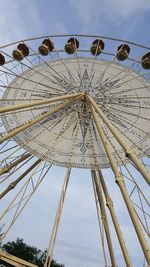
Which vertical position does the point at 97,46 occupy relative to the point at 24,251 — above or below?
below

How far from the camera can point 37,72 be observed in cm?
2964

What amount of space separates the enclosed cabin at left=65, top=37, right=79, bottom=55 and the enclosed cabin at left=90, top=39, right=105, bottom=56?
4.82ft

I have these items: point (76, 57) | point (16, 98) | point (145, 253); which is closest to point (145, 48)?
point (76, 57)

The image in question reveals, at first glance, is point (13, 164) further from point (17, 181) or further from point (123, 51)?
point (123, 51)

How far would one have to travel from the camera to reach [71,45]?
29.9 metres

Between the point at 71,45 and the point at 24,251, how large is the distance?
3531 inches

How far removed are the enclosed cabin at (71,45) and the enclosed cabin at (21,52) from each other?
11.4ft

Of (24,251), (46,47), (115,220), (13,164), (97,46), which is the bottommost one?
(115,220)

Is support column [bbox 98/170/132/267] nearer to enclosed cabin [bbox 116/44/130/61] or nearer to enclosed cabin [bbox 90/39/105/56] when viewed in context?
enclosed cabin [bbox 116/44/130/61]

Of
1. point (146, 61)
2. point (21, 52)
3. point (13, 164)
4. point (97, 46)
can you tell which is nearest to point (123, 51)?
point (146, 61)

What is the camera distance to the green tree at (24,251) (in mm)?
104469

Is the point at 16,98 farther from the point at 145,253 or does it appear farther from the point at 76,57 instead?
the point at 145,253

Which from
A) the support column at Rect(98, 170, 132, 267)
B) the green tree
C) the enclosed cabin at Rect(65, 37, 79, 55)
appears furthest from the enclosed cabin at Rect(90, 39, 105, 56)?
the green tree

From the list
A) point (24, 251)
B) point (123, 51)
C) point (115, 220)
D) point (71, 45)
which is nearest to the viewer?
point (115, 220)
